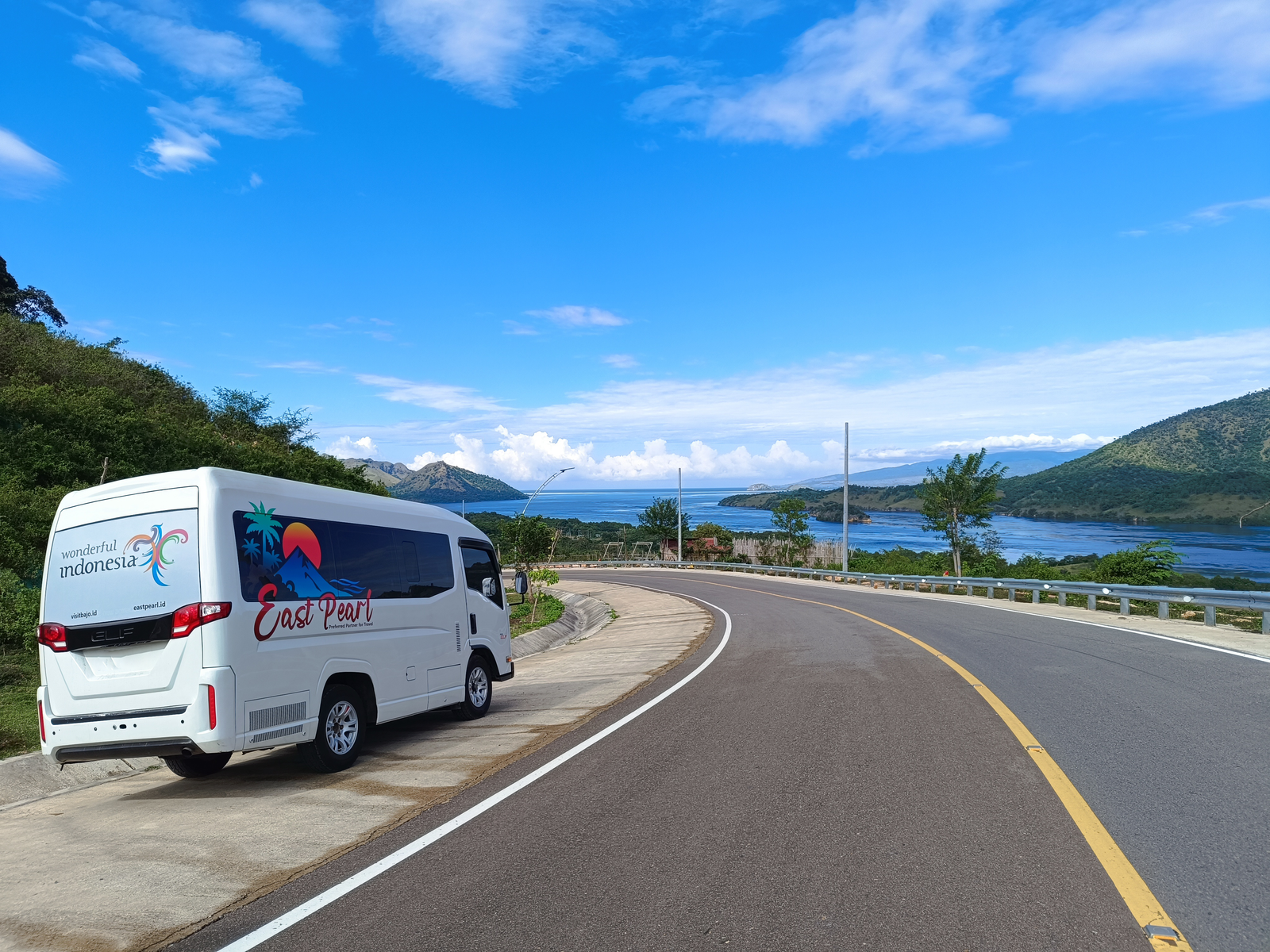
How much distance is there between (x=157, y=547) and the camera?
6844 mm

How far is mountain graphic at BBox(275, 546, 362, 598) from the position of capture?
24.3ft

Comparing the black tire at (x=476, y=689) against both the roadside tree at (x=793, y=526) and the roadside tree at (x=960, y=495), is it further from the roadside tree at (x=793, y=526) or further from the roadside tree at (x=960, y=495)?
the roadside tree at (x=793, y=526)

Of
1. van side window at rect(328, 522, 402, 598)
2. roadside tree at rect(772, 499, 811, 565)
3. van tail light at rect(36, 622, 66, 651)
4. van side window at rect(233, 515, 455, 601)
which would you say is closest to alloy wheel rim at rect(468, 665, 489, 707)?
van side window at rect(233, 515, 455, 601)

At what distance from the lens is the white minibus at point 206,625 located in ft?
21.9

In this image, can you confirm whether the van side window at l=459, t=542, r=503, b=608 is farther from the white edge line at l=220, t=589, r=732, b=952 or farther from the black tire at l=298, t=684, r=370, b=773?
the white edge line at l=220, t=589, r=732, b=952

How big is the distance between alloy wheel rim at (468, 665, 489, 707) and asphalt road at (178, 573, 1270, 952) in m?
1.96

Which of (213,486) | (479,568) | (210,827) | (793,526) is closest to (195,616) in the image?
(213,486)

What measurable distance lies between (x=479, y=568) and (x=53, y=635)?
5.09 m

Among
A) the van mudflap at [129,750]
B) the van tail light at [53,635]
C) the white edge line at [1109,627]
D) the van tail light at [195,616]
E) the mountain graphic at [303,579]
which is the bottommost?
the white edge line at [1109,627]

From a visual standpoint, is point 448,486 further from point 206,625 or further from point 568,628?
point 206,625

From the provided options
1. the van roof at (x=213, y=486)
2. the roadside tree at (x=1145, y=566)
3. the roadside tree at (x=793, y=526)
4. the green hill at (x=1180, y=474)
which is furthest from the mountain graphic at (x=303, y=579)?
the green hill at (x=1180, y=474)

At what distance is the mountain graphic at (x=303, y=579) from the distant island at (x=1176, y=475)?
207 feet

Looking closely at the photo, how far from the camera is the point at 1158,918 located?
12.7ft

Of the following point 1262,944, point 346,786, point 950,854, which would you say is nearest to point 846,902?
point 950,854
